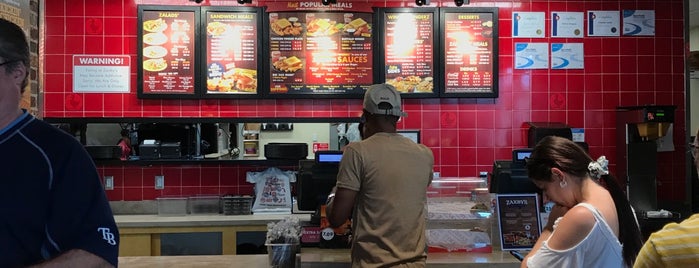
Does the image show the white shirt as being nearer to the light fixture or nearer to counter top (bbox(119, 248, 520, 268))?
counter top (bbox(119, 248, 520, 268))

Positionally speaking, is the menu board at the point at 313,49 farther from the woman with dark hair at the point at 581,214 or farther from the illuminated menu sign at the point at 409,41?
the woman with dark hair at the point at 581,214

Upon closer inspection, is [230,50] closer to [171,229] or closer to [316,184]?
[171,229]

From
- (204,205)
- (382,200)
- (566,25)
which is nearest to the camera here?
(382,200)

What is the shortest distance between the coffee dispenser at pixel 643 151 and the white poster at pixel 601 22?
79 cm

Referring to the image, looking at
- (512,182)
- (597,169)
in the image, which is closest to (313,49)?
(512,182)

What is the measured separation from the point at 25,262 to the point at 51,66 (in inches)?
175

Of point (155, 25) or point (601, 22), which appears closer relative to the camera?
point (155, 25)

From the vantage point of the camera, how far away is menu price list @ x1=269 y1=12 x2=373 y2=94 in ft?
17.1

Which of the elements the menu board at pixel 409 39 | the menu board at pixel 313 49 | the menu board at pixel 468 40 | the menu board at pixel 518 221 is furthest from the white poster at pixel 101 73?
the menu board at pixel 518 221

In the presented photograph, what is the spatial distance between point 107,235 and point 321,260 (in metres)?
1.44

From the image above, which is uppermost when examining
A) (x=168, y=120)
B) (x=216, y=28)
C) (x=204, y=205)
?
(x=216, y=28)

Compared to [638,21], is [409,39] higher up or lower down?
lower down

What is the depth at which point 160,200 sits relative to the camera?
507 cm

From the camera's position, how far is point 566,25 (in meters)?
5.43
